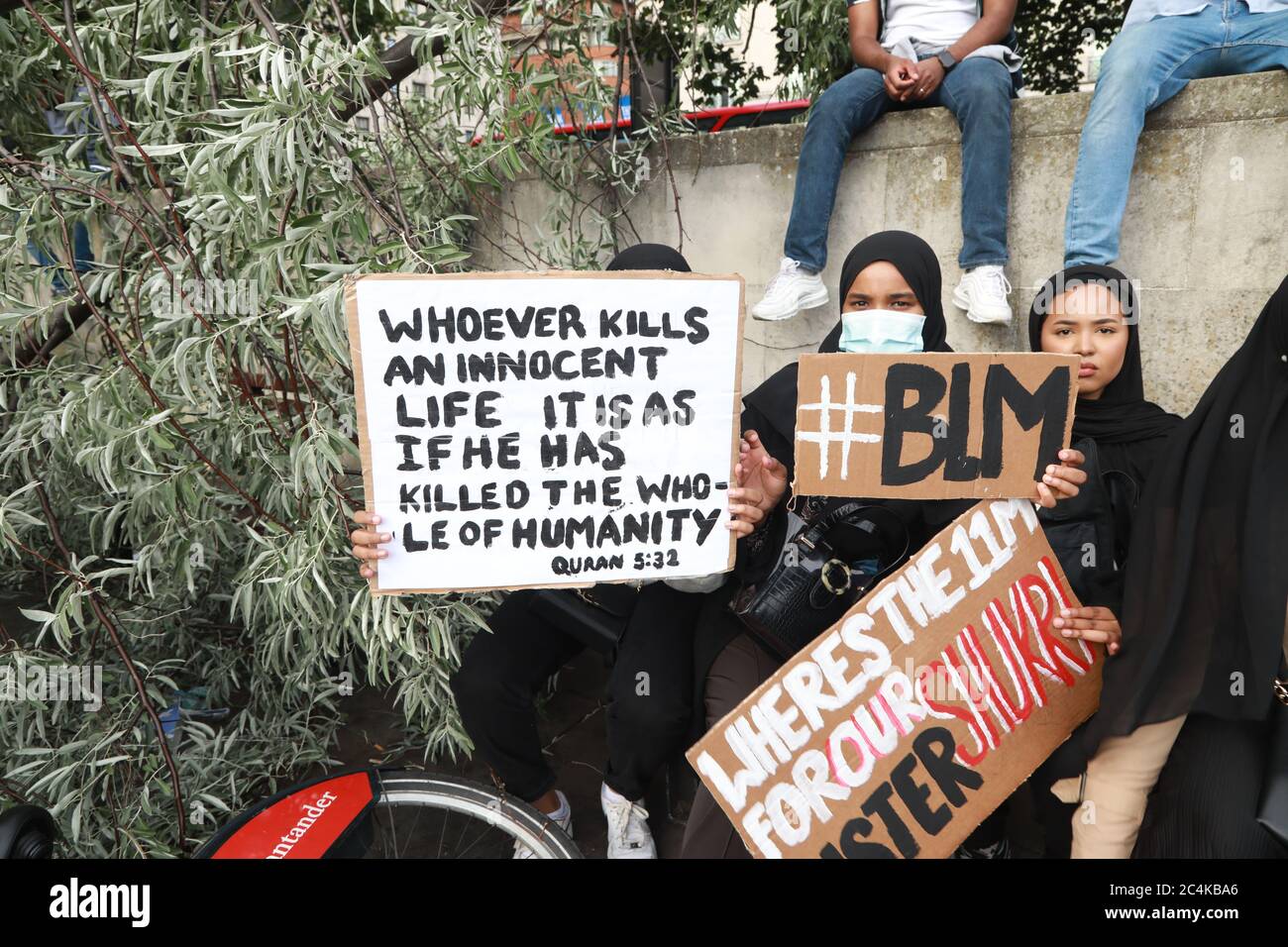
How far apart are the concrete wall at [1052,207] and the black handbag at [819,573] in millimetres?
1143

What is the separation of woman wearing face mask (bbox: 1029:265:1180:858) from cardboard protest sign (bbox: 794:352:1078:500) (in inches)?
9.5

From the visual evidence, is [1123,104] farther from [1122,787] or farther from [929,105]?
[1122,787]

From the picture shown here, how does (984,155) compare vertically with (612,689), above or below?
above

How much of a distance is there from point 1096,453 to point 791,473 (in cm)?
70

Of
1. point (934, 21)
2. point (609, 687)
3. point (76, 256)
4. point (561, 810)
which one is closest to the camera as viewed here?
point (609, 687)

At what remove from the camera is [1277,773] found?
1.57 meters

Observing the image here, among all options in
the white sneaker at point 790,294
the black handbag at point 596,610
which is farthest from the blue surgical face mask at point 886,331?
the black handbag at point 596,610

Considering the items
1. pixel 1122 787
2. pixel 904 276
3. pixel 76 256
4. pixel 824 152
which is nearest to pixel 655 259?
pixel 904 276

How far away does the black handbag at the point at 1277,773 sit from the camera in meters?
1.51

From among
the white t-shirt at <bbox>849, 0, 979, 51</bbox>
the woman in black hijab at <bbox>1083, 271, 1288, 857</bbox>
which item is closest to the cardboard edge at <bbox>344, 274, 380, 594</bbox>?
the woman in black hijab at <bbox>1083, 271, 1288, 857</bbox>

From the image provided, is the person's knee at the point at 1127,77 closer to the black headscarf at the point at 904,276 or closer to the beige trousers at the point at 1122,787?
the black headscarf at the point at 904,276

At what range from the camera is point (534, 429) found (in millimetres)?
1727
